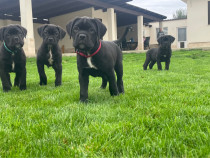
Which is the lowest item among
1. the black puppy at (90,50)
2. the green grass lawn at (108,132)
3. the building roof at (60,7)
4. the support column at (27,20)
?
the green grass lawn at (108,132)

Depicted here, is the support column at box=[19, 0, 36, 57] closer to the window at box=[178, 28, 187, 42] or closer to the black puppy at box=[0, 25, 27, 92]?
the black puppy at box=[0, 25, 27, 92]

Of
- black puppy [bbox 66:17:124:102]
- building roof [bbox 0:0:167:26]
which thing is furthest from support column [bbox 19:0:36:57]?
black puppy [bbox 66:17:124:102]

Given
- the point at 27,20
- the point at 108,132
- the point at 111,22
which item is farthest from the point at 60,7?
the point at 108,132

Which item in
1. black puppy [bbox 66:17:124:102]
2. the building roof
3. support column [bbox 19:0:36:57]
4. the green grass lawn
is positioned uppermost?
the building roof

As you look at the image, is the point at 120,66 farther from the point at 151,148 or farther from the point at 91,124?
the point at 151,148

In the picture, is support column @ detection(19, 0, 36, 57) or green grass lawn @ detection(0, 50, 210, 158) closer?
green grass lawn @ detection(0, 50, 210, 158)

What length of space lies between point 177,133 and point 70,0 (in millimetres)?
17976

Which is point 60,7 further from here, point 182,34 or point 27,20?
point 182,34

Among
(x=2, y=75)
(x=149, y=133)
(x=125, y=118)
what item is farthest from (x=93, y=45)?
(x=2, y=75)

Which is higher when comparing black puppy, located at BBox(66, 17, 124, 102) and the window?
the window

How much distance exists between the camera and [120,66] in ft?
14.5

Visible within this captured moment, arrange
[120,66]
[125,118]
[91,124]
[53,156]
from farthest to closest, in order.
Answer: [120,66]
[125,118]
[91,124]
[53,156]

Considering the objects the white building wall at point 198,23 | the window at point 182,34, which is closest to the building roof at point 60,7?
the white building wall at point 198,23

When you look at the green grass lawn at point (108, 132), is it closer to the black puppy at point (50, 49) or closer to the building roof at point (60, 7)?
A: the black puppy at point (50, 49)
